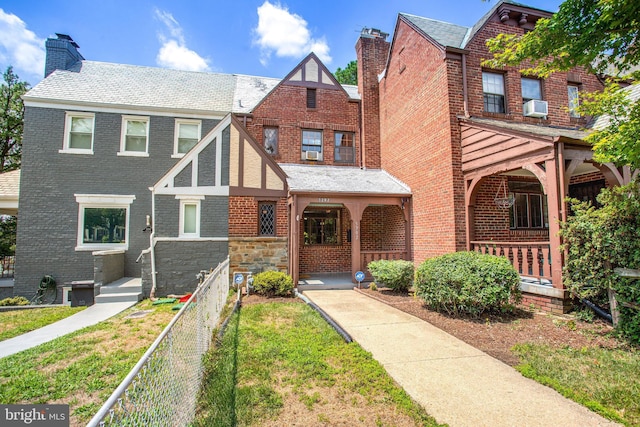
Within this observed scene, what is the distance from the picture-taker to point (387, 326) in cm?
559

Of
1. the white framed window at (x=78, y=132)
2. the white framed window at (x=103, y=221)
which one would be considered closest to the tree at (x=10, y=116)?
the white framed window at (x=78, y=132)

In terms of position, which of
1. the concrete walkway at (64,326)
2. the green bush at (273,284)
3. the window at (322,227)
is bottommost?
the concrete walkway at (64,326)

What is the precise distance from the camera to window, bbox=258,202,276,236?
10.6m

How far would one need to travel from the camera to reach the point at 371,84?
1366cm

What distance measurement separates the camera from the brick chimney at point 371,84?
13328mm

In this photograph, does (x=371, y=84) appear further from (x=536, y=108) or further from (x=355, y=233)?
(x=355, y=233)

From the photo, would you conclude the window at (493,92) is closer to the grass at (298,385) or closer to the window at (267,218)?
the window at (267,218)

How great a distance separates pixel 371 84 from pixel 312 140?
3771 mm

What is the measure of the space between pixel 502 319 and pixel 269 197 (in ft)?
24.4

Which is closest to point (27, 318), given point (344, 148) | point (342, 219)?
point (342, 219)

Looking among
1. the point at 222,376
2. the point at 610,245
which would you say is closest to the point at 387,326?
the point at 222,376

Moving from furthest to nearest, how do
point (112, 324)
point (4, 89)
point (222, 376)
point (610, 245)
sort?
point (4, 89)
point (112, 324)
point (610, 245)
point (222, 376)

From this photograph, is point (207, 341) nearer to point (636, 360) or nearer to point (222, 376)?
point (222, 376)

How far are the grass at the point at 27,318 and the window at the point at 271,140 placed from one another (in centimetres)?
819
